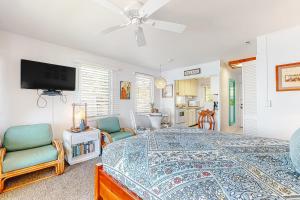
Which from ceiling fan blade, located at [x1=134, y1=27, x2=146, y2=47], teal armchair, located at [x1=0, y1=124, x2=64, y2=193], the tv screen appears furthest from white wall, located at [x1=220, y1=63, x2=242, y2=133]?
teal armchair, located at [x1=0, y1=124, x2=64, y2=193]

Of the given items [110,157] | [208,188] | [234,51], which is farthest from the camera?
[234,51]

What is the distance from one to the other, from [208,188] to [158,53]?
327 cm

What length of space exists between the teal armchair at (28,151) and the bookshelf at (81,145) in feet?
0.88

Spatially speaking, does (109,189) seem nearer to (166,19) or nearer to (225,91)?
(166,19)

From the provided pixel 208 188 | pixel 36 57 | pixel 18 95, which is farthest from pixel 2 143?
pixel 208 188

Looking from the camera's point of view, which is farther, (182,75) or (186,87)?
(186,87)

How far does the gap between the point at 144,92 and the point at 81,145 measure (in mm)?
2796

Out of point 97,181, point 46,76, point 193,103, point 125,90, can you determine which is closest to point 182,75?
point 125,90

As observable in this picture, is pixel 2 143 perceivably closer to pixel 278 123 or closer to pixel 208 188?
pixel 208 188

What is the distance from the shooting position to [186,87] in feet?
21.9

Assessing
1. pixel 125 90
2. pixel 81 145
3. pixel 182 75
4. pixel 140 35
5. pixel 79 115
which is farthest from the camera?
pixel 182 75

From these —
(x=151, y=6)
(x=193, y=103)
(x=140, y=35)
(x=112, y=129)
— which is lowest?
(x=112, y=129)

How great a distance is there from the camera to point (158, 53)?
145 inches

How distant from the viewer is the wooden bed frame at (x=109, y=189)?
4.42 ft
